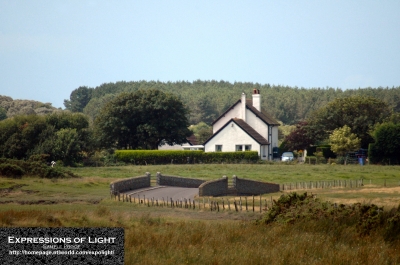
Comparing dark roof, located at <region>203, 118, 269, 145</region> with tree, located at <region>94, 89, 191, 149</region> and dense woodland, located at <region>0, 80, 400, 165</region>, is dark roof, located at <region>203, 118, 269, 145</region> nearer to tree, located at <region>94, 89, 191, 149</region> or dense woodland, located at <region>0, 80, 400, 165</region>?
tree, located at <region>94, 89, 191, 149</region>

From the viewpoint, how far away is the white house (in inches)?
3869

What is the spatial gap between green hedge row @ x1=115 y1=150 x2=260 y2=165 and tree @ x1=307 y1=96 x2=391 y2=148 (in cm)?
1596

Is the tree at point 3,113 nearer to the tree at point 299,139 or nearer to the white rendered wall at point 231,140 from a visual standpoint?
the white rendered wall at point 231,140

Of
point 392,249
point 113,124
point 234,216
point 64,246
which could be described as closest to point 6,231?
point 64,246

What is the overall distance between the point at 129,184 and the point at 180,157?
39.6 metres

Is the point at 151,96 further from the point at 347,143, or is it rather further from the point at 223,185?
the point at 223,185

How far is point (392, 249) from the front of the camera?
23312mm

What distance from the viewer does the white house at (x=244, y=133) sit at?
98.3 meters

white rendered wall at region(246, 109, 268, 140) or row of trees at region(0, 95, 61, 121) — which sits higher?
row of trees at region(0, 95, 61, 121)

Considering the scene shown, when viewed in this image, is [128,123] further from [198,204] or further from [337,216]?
[337,216]

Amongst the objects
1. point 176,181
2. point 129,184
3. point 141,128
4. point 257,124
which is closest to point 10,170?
point 129,184

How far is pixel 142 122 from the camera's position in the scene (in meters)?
101

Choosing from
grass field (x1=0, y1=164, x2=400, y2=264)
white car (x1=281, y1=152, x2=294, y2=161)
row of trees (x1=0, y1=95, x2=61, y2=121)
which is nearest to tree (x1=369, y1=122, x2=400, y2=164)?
white car (x1=281, y1=152, x2=294, y2=161)

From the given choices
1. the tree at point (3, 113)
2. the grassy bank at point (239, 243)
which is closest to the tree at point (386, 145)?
the grassy bank at point (239, 243)
